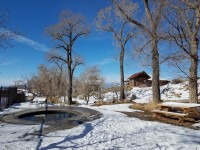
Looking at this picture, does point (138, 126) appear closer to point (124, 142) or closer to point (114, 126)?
point (114, 126)

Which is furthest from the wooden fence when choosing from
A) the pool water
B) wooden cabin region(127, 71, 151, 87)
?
wooden cabin region(127, 71, 151, 87)

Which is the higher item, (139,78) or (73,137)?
(139,78)

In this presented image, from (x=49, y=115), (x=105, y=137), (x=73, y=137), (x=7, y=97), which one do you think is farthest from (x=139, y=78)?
(x=73, y=137)

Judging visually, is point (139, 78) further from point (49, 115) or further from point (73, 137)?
point (73, 137)

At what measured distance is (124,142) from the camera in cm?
604

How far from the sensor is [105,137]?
258 inches

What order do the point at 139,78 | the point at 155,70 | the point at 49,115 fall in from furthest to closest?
the point at 139,78 → the point at 155,70 → the point at 49,115

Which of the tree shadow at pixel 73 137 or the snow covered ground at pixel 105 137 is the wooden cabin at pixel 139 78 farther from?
the tree shadow at pixel 73 137

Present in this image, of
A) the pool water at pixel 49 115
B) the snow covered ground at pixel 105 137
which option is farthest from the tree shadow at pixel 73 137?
the pool water at pixel 49 115

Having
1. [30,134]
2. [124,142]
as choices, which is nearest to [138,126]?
[124,142]

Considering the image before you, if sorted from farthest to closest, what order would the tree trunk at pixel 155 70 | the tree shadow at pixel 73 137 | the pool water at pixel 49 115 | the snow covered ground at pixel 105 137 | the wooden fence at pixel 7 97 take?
the tree trunk at pixel 155 70 < the wooden fence at pixel 7 97 < the pool water at pixel 49 115 < the snow covered ground at pixel 105 137 < the tree shadow at pixel 73 137

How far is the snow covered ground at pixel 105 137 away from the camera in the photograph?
5680 mm

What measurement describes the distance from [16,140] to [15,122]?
9.51 feet

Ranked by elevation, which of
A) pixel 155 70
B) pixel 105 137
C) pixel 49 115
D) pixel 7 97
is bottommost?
pixel 105 137
